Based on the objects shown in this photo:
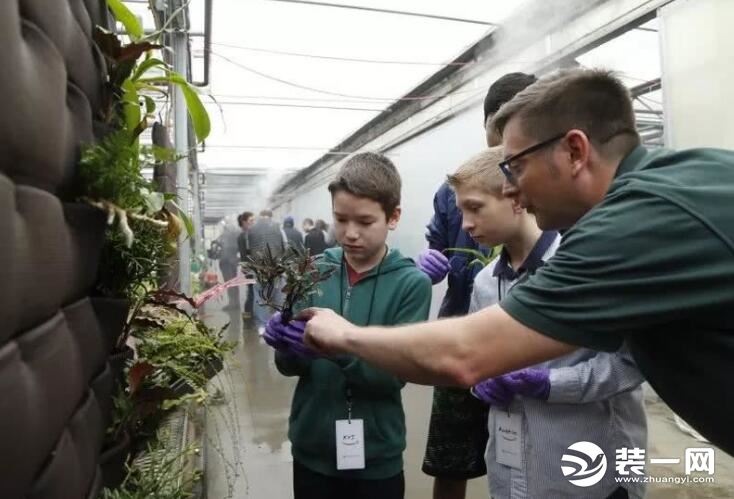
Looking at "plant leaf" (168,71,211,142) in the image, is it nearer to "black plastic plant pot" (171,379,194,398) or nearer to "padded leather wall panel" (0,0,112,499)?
"padded leather wall panel" (0,0,112,499)

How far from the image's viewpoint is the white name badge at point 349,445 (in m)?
1.54

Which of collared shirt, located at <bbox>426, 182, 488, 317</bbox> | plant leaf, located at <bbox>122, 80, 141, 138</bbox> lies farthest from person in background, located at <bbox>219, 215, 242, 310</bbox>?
plant leaf, located at <bbox>122, 80, 141, 138</bbox>

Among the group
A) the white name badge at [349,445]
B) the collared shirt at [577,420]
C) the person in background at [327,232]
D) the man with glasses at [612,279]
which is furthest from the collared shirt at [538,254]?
the person in background at [327,232]

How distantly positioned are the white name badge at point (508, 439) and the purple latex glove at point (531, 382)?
0.33 ft

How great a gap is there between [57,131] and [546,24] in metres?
4.21

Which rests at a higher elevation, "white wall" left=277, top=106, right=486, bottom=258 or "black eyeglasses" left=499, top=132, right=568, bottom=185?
"white wall" left=277, top=106, right=486, bottom=258

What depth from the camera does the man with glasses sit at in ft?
2.89

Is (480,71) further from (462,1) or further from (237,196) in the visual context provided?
(237,196)

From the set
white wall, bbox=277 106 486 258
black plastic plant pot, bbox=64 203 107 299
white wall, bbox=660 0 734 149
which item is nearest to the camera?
black plastic plant pot, bbox=64 203 107 299

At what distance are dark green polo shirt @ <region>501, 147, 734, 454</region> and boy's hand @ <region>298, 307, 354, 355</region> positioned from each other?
1.27ft

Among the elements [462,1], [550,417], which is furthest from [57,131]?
[462,1]

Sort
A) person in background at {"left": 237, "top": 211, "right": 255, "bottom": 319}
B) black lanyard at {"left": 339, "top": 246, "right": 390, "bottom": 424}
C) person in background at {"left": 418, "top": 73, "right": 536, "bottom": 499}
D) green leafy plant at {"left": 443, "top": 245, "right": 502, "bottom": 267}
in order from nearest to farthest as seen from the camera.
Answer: black lanyard at {"left": 339, "top": 246, "right": 390, "bottom": 424}
person in background at {"left": 418, "top": 73, "right": 536, "bottom": 499}
green leafy plant at {"left": 443, "top": 245, "right": 502, "bottom": 267}
person in background at {"left": 237, "top": 211, "right": 255, "bottom": 319}

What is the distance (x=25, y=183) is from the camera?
0.91m

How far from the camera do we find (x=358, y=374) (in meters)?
1.56
